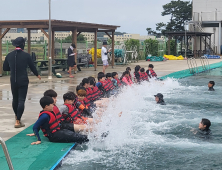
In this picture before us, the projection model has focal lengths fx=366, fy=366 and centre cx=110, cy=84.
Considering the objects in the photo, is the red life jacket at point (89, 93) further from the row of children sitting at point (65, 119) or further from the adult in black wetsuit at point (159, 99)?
the adult in black wetsuit at point (159, 99)

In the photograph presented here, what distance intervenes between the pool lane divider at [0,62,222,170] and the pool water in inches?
7.0

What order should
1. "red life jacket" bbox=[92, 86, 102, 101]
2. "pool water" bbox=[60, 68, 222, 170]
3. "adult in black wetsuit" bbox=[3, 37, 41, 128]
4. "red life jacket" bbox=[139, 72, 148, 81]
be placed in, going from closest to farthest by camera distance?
"pool water" bbox=[60, 68, 222, 170] → "adult in black wetsuit" bbox=[3, 37, 41, 128] → "red life jacket" bbox=[92, 86, 102, 101] → "red life jacket" bbox=[139, 72, 148, 81]

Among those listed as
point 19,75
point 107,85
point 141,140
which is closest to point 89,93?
point 107,85

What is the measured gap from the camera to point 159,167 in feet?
20.0

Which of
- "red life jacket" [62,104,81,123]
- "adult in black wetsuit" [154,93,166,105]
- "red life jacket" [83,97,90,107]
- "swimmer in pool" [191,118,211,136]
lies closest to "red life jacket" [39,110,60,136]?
"red life jacket" [62,104,81,123]

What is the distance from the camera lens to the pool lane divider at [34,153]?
19.3 feet

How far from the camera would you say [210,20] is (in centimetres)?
4866

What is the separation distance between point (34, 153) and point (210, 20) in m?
45.7

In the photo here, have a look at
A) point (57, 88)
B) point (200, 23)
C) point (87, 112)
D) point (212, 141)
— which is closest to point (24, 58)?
point (87, 112)

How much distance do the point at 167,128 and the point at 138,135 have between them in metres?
1.13

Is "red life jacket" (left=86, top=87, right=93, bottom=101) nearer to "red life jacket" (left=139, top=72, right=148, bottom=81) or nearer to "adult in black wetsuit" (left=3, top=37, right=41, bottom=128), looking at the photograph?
"adult in black wetsuit" (left=3, top=37, right=41, bottom=128)

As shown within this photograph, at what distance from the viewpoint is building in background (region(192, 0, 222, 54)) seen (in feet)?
156

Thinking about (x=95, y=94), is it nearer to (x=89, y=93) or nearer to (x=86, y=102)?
(x=89, y=93)

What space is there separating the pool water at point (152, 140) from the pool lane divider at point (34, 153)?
177 mm
